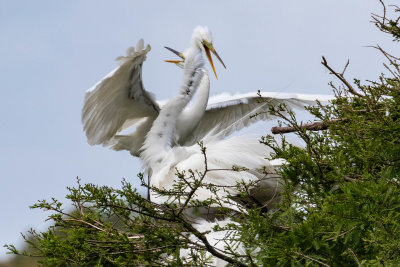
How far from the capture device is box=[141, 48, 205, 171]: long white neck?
159 inches

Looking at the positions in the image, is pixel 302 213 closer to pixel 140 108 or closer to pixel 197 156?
pixel 197 156

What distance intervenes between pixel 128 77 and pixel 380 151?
7.39ft

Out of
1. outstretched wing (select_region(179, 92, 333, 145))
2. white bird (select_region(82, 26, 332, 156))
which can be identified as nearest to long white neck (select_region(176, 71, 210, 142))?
white bird (select_region(82, 26, 332, 156))

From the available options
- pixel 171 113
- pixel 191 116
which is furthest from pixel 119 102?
pixel 191 116

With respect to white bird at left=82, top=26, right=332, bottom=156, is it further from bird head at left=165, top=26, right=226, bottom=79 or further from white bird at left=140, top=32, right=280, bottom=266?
white bird at left=140, top=32, right=280, bottom=266

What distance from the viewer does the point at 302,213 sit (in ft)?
7.22

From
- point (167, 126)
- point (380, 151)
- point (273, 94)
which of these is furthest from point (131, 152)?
point (380, 151)

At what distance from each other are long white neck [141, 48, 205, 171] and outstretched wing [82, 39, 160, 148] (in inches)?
10.3

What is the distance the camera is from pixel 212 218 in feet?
11.2

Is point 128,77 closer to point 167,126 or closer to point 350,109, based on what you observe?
point 167,126

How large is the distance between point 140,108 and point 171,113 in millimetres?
350

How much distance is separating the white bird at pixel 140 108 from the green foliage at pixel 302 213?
1665 mm

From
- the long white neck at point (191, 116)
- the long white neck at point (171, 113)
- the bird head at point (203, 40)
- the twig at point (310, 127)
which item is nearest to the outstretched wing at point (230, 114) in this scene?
the long white neck at point (191, 116)

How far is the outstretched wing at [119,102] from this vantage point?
155 inches
